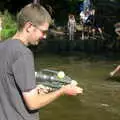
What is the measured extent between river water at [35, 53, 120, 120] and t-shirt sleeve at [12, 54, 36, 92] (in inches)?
267

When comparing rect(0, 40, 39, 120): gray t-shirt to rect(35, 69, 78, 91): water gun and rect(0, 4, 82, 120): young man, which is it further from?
rect(35, 69, 78, 91): water gun

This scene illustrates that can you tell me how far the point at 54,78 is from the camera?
472 cm

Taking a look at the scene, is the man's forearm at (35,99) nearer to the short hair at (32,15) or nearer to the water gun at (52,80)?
the short hair at (32,15)

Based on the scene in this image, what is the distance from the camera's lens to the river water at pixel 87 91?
10.5 m

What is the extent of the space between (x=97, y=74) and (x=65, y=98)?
150 inches

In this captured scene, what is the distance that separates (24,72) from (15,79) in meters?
0.09

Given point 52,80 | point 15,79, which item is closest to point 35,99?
point 15,79

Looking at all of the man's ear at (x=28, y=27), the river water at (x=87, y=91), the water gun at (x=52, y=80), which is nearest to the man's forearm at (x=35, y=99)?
the man's ear at (x=28, y=27)

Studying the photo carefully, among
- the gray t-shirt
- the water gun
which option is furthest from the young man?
the water gun

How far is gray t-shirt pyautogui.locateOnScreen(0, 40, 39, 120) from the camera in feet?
11.2

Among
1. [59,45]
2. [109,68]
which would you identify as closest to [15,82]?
[109,68]

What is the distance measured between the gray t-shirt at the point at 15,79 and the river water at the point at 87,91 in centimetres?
661

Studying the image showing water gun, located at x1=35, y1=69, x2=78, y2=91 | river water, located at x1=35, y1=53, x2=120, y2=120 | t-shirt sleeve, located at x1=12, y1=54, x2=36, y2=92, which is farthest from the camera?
river water, located at x1=35, y1=53, x2=120, y2=120

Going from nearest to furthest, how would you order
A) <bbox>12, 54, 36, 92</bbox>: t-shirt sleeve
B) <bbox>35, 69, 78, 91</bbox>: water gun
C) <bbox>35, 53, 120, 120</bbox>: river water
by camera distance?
<bbox>12, 54, 36, 92</bbox>: t-shirt sleeve, <bbox>35, 69, 78, 91</bbox>: water gun, <bbox>35, 53, 120, 120</bbox>: river water
